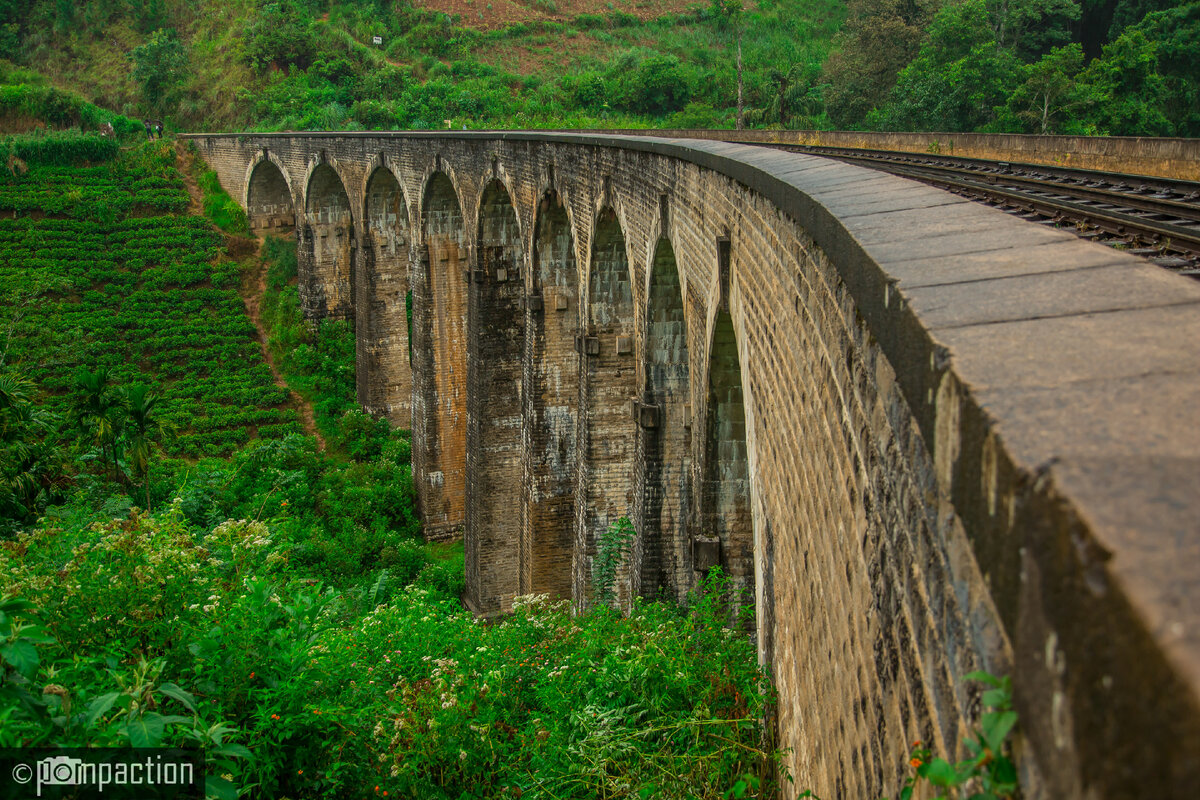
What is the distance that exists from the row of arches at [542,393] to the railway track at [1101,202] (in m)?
2.26

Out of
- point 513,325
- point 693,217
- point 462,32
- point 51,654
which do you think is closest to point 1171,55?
point 513,325

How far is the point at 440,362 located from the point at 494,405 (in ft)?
11.4

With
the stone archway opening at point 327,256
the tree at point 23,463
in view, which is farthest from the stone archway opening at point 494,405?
the stone archway opening at point 327,256

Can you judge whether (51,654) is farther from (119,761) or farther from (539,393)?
(539,393)

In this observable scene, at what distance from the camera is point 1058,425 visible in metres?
1.44

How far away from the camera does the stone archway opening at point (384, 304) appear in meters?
23.1

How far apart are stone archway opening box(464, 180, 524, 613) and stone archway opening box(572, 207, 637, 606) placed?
416cm

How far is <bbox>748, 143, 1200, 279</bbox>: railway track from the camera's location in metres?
4.23

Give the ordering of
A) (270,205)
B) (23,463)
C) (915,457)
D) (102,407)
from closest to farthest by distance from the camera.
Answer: (915,457) → (23,463) → (102,407) → (270,205)

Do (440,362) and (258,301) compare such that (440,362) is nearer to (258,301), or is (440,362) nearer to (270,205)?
→ (258,301)

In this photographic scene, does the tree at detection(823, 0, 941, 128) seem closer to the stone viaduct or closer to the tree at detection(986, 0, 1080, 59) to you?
the tree at detection(986, 0, 1080, 59)

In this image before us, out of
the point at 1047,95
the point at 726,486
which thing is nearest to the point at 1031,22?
the point at 1047,95

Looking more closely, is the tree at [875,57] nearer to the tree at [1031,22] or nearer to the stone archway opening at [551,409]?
the tree at [1031,22]

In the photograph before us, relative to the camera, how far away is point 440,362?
20438 millimetres
